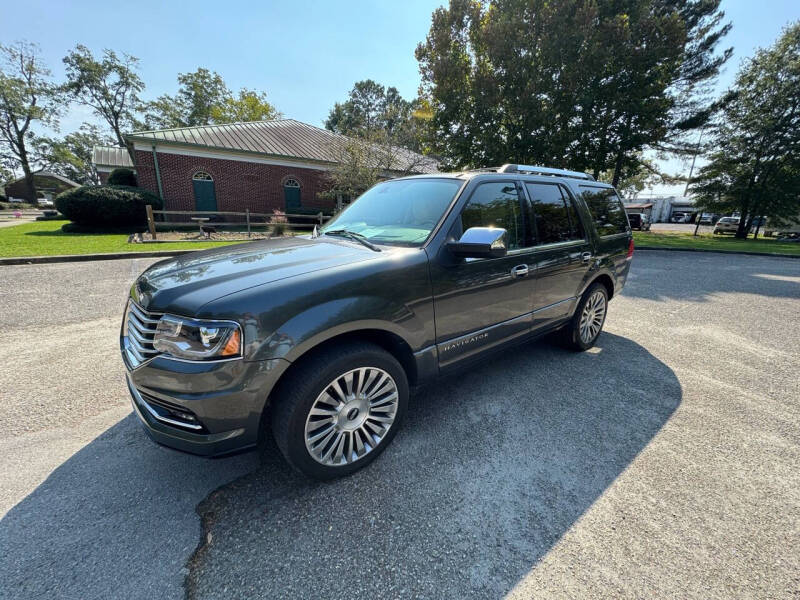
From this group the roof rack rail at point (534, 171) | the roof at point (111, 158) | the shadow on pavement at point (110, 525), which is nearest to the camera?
the shadow on pavement at point (110, 525)

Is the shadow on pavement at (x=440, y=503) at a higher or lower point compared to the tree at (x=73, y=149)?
lower

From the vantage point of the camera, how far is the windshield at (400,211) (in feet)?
8.32

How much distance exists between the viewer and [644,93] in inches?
524

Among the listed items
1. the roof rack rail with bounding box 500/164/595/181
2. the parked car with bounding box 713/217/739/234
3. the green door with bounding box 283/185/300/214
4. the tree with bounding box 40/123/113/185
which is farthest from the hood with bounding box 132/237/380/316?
the tree with bounding box 40/123/113/185

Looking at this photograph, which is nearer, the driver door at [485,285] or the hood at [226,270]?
the hood at [226,270]

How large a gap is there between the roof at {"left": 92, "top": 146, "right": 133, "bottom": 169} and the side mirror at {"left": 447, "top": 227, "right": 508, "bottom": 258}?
36.4 m

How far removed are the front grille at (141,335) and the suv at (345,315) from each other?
0.4 inches

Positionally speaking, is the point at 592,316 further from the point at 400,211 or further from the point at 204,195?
the point at 204,195

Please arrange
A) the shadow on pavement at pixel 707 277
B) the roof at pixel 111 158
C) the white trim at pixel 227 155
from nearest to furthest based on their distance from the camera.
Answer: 1. the shadow on pavement at pixel 707 277
2. the white trim at pixel 227 155
3. the roof at pixel 111 158

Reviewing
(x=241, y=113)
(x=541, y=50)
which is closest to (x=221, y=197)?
(x=541, y=50)

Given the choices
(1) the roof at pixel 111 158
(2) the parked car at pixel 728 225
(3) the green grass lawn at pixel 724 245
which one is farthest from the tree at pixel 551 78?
(1) the roof at pixel 111 158

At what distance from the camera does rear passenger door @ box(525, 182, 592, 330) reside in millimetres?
3094

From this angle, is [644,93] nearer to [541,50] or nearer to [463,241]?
[541,50]

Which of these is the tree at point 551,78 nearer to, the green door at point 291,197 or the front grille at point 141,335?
the green door at point 291,197
